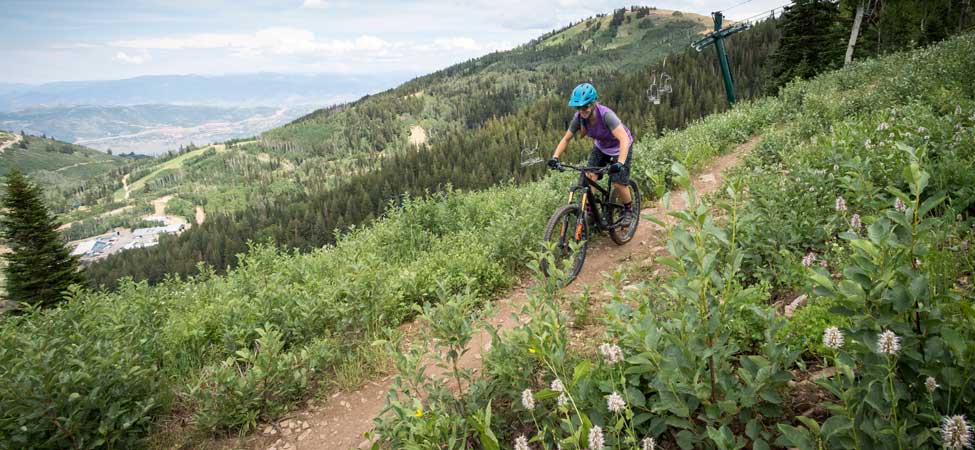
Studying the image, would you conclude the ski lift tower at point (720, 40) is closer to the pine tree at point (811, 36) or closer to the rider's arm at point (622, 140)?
the pine tree at point (811, 36)

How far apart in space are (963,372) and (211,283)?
398 inches

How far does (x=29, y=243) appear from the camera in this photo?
37.5 metres

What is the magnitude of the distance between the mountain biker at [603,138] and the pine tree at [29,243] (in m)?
43.8

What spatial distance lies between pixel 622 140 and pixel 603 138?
64 cm

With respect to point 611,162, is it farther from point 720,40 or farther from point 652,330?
point 720,40

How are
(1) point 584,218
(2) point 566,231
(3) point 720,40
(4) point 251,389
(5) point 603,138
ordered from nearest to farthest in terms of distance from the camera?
(4) point 251,389, (1) point 584,218, (2) point 566,231, (5) point 603,138, (3) point 720,40

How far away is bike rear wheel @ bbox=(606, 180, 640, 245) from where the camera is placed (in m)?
7.78

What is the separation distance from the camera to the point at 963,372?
5.69ft

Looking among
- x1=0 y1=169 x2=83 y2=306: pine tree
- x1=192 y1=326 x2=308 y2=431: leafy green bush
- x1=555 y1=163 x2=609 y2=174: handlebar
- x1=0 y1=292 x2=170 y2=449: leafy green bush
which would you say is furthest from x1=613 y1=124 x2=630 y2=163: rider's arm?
x1=0 y1=169 x2=83 y2=306: pine tree

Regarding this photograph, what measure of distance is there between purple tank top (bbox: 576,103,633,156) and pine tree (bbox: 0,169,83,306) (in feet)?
144

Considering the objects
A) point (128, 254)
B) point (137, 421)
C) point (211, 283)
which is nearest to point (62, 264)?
point (211, 283)

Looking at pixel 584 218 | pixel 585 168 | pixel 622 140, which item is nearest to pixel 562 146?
pixel 585 168

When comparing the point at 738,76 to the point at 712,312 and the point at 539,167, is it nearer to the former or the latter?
the point at 539,167

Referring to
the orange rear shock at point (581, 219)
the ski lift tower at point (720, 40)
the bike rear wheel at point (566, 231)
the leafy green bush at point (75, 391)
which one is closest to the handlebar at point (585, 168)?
the orange rear shock at point (581, 219)
